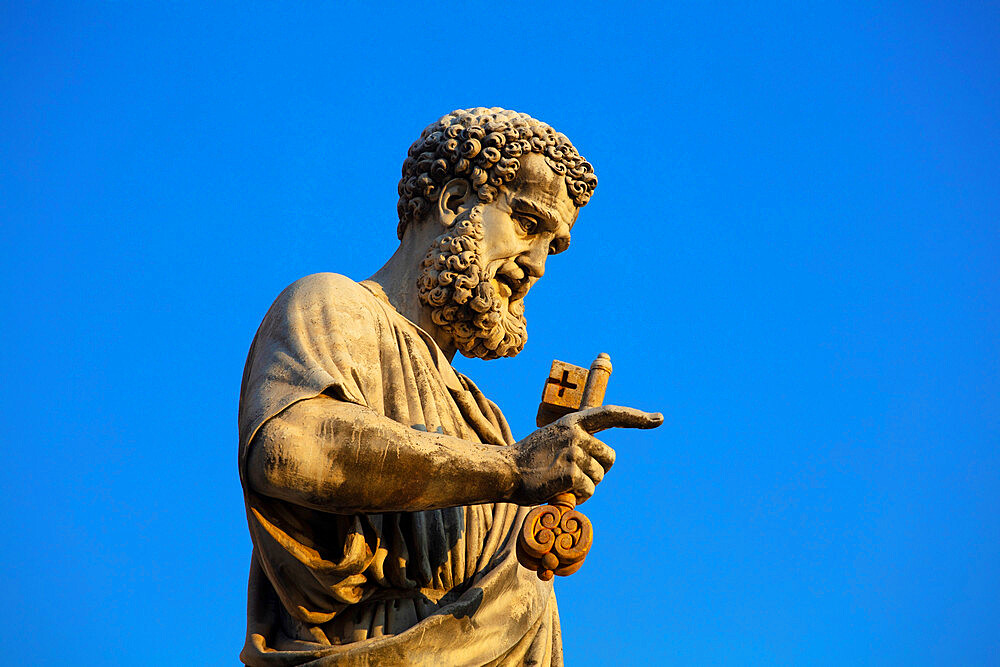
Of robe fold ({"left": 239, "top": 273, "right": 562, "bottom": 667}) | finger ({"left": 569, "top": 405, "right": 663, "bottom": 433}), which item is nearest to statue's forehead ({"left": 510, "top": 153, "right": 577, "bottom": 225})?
robe fold ({"left": 239, "top": 273, "right": 562, "bottom": 667})

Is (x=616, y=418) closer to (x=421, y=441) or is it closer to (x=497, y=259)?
(x=421, y=441)

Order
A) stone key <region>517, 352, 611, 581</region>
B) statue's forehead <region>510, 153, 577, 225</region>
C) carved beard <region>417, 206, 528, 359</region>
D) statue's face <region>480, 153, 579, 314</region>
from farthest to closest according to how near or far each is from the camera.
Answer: statue's forehead <region>510, 153, 577, 225</region> < statue's face <region>480, 153, 579, 314</region> < carved beard <region>417, 206, 528, 359</region> < stone key <region>517, 352, 611, 581</region>

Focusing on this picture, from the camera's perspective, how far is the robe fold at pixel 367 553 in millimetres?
5227

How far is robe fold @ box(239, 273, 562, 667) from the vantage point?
5.23 meters

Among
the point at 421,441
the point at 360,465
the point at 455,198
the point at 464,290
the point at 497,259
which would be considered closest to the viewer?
the point at 360,465

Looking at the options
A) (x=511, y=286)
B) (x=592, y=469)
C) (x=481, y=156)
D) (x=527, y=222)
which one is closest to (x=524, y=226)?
(x=527, y=222)

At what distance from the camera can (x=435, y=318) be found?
21.0ft

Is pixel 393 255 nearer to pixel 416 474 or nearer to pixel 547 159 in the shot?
pixel 547 159

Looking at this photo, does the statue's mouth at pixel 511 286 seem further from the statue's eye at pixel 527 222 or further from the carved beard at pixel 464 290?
the statue's eye at pixel 527 222

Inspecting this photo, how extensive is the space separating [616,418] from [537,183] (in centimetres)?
179

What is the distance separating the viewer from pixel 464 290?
6363 millimetres

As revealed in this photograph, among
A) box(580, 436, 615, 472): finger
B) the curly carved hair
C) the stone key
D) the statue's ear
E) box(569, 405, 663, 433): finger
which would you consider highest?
the curly carved hair

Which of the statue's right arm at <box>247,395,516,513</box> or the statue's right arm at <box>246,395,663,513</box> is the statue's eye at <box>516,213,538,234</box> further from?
the statue's right arm at <box>247,395,516,513</box>

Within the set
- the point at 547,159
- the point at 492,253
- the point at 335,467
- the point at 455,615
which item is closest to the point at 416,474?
the point at 335,467
